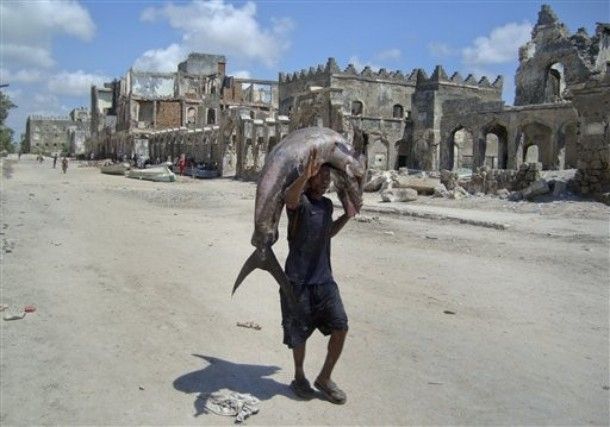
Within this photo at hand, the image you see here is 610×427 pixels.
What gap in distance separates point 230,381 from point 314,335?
1352mm

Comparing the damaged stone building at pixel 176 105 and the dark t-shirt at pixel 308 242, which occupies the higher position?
the damaged stone building at pixel 176 105

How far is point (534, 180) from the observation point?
19.2 metres

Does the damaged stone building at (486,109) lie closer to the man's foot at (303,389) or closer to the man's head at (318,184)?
the man's head at (318,184)

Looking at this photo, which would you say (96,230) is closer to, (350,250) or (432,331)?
(350,250)

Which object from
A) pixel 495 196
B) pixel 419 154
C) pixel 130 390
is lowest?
pixel 130 390

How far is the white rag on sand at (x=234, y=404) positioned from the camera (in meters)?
3.66

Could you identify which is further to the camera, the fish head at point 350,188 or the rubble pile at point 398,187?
the rubble pile at point 398,187

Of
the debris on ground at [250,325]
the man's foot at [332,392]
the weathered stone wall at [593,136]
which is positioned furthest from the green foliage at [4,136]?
the man's foot at [332,392]

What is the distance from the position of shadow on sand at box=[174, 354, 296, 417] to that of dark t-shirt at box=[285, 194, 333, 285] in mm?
867

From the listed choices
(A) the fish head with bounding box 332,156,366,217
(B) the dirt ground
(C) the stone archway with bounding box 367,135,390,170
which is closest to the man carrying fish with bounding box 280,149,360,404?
(A) the fish head with bounding box 332,156,366,217

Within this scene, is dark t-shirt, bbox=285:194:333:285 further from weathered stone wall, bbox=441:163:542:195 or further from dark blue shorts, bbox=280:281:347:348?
weathered stone wall, bbox=441:163:542:195

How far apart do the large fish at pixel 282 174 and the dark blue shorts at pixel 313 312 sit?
0.11 meters

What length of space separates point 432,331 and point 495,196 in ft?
49.3

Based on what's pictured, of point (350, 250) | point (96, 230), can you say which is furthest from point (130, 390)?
point (96, 230)
